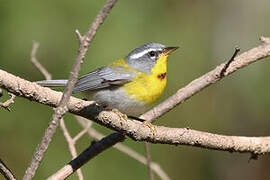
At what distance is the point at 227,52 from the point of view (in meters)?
6.40

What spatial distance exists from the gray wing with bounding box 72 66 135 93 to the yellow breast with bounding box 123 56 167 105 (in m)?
0.07

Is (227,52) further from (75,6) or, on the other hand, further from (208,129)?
(75,6)

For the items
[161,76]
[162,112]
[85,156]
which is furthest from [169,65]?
[85,156]

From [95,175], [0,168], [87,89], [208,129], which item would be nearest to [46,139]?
[0,168]

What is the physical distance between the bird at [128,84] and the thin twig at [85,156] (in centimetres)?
48

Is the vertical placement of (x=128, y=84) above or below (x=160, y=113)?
above

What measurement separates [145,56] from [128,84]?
53 centimetres

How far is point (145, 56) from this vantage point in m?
4.37

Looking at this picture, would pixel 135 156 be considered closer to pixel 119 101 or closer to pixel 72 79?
pixel 119 101

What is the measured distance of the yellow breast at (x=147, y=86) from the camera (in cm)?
386

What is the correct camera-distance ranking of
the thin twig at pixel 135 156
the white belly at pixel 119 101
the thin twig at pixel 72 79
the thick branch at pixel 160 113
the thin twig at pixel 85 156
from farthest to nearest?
1. the white belly at pixel 119 101
2. the thin twig at pixel 135 156
3. the thin twig at pixel 85 156
4. the thick branch at pixel 160 113
5. the thin twig at pixel 72 79

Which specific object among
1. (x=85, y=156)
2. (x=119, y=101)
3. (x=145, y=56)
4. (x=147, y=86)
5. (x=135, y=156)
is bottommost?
(x=85, y=156)

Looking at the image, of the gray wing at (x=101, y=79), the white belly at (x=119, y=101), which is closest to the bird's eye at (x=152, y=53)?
the gray wing at (x=101, y=79)

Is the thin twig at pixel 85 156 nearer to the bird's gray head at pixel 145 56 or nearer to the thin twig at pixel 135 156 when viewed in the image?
the thin twig at pixel 135 156
